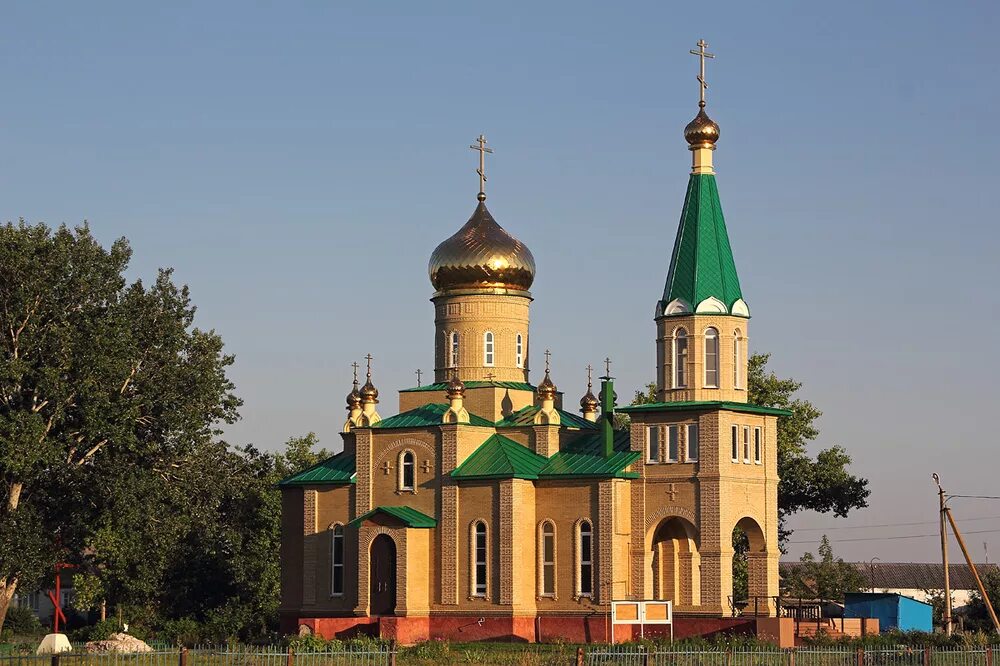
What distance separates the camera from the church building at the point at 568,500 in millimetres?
46844

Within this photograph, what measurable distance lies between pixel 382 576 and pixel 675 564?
27.2 ft

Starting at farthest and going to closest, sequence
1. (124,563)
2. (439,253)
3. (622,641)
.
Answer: (439,253), (124,563), (622,641)

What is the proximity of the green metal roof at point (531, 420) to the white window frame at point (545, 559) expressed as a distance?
3.30 m

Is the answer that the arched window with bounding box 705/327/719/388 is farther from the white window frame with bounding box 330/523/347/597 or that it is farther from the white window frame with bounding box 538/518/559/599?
the white window frame with bounding box 330/523/347/597

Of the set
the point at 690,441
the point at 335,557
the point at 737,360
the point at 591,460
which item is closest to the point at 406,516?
the point at 335,557

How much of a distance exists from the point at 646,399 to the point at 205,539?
16.4m

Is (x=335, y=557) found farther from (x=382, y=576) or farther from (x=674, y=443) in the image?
(x=674, y=443)

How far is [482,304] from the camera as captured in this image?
53.7 metres

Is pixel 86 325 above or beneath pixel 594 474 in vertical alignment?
above

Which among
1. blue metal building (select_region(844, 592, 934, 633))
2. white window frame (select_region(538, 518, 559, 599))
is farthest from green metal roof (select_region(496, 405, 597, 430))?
blue metal building (select_region(844, 592, 934, 633))

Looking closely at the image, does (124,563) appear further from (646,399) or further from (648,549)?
(646,399)

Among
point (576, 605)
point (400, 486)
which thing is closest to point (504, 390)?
point (400, 486)

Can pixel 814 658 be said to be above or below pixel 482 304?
below

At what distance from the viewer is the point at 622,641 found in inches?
1799
